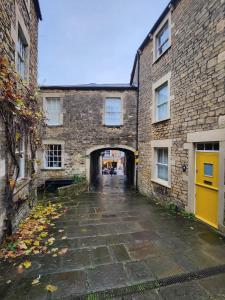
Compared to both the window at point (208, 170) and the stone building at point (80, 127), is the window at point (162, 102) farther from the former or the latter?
the stone building at point (80, 127)

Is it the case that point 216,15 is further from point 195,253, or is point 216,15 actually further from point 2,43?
point 195,253

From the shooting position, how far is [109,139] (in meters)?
12.1

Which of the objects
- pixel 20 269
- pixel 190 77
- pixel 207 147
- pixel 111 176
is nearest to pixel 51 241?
pixel 20 269

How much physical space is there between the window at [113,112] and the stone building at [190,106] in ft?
11.2

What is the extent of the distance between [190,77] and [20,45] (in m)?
5.66

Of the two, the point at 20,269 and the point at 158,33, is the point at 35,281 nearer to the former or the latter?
the point at 20,269

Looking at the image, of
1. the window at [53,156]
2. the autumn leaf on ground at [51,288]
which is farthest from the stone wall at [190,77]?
the window at [53,156]

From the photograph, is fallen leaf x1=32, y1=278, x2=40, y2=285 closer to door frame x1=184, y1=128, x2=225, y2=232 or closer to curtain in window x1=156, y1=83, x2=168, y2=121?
door frame x1=184, y1=128, x2=225, y2=232

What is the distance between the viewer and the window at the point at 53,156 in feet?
39.5

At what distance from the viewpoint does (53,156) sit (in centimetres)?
1203

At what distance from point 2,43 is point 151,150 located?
7.25 m

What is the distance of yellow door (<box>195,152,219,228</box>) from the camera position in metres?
5.04

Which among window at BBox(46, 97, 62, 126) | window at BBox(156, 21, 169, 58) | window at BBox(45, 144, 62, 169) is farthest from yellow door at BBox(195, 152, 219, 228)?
window at BBox(46, 97, 62, 126)

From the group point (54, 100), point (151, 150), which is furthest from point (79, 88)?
point (151, 150)
